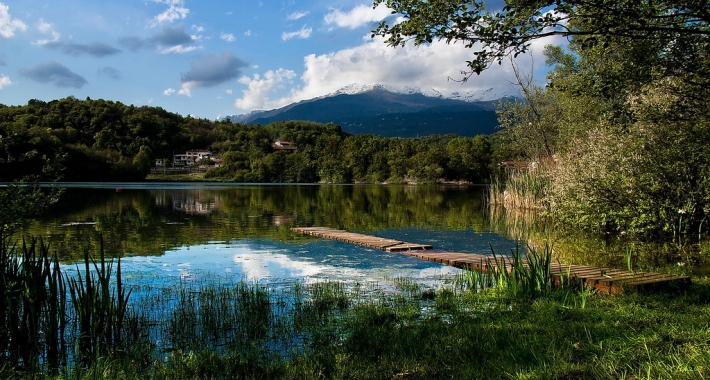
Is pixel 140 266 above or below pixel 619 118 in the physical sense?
below

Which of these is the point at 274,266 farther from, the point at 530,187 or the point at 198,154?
the point at 198,154

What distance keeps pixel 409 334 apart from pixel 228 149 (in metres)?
139

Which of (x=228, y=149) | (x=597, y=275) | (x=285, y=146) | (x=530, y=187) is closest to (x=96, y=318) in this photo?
(x=597, y=275)

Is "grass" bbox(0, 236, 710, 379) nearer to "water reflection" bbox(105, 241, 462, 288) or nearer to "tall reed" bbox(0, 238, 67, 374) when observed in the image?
"tall reed" bbox(0, 238, 67, 374)

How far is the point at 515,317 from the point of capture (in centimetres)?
658

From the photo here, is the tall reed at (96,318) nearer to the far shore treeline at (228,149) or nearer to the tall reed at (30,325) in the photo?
the tall reed at (30,325)

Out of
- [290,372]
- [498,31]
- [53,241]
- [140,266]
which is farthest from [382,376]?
[53,241]

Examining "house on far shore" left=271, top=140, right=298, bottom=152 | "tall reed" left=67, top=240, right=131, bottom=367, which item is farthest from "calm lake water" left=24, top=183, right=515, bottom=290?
"house on far shore" left=271, top=140, right=298, bottom=152

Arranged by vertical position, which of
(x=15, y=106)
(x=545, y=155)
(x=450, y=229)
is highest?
(x=15, y=106)

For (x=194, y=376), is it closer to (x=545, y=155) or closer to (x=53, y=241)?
(x=53, y=241)

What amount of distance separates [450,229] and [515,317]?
1478 centimetres

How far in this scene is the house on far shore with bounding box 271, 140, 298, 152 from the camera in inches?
5581

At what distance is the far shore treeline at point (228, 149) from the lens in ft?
326

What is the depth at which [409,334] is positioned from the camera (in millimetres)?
6000
